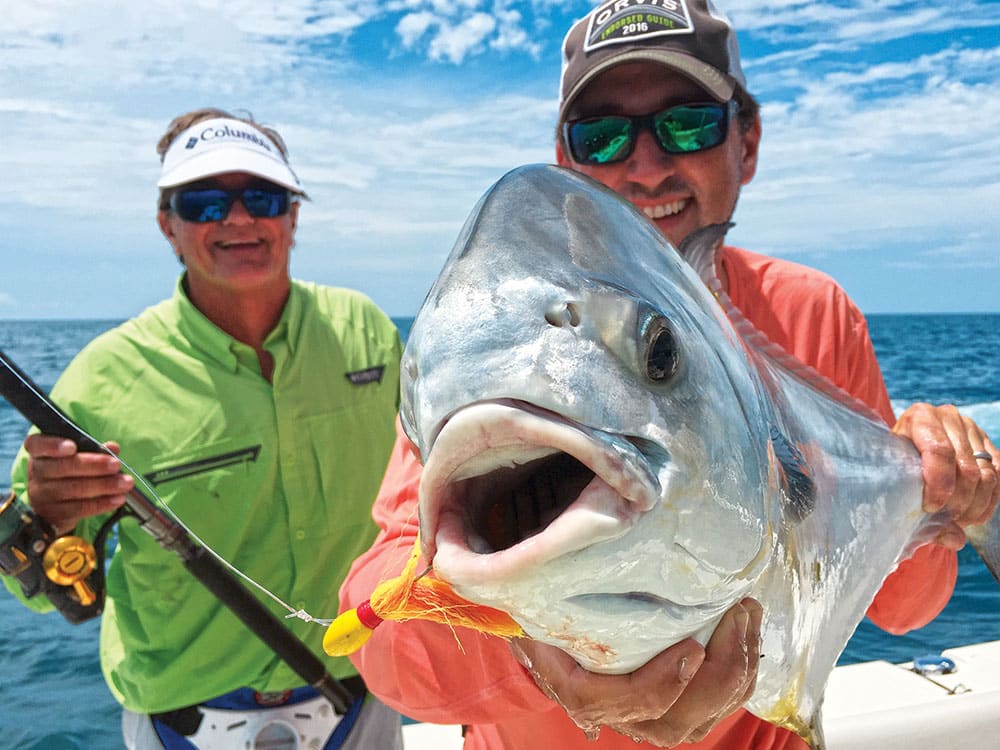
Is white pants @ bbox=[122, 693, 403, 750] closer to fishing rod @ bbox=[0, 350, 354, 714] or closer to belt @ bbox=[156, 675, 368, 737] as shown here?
belt @ bbox=[156, 675, 368, 737]

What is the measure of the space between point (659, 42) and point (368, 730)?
8.96ft

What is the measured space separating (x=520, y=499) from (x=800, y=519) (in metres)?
0.55

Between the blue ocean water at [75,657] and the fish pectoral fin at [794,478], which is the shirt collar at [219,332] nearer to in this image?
the fish pectoral fin at [794,478]

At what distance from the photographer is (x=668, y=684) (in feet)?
3.32

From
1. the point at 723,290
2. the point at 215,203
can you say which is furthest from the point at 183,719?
the point at 723,290

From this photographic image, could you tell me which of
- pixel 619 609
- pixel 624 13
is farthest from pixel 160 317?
pixel 619 609

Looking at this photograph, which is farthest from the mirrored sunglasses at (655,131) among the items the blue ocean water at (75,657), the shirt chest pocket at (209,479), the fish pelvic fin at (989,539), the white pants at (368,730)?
the blue ocean water at (75,657)

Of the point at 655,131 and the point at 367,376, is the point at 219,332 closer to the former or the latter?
the point at 367,376

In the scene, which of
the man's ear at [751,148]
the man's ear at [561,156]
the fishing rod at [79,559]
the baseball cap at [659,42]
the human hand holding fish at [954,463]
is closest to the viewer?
the human hand holding fish at [954,463]

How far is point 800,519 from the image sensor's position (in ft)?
4.17

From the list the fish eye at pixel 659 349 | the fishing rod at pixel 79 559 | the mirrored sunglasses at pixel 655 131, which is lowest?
the fishing rod at pixel 79 559

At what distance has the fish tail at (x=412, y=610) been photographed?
1027 mm

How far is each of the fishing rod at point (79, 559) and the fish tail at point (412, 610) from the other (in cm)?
196

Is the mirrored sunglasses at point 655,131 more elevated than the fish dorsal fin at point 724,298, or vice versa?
the mirrored sunglasses at point 655,131
